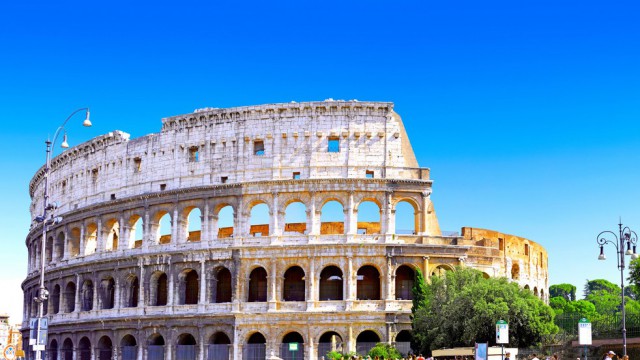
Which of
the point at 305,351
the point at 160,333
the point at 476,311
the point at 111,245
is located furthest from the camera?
the point at 111,245

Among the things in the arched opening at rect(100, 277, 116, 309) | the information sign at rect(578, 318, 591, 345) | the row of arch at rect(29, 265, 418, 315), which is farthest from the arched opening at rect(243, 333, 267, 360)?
the information sign at rect(578, 318, 591, 345)

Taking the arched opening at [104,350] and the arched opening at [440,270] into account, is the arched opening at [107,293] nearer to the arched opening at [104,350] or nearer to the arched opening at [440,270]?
the arched opening at [104,350]

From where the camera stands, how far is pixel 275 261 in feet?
158

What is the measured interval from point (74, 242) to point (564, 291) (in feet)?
226

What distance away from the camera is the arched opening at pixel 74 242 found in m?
57.7

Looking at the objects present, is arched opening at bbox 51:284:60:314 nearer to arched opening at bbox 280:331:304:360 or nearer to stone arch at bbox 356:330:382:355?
arched opening at bbox 280:331:304:360

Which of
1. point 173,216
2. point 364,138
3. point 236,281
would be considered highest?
point 364,138

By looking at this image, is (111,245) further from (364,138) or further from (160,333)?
(364,138)

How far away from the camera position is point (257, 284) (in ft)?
164

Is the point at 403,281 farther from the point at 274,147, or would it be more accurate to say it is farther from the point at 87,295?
the point at 87,295

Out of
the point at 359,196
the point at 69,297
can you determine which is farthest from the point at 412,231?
the point at 69,297

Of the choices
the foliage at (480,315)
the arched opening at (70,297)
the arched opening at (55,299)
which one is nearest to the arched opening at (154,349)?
the arched opening at (70,297)

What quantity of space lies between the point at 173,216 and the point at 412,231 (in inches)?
530

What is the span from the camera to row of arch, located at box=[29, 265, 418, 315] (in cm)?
4859
